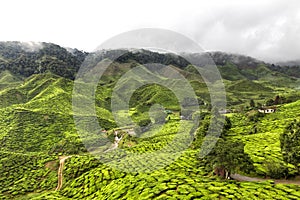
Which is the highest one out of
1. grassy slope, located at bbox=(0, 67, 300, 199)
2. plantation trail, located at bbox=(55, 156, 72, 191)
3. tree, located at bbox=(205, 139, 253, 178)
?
tree, located at bbox=(205, 139, 253, 178)

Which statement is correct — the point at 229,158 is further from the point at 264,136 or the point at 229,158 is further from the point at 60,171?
the point at 60,171

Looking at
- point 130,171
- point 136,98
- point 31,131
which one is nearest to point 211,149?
point 130,171

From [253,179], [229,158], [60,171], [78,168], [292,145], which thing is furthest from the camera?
[60,171]

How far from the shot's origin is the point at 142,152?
173 ft

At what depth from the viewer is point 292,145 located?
3700 cm

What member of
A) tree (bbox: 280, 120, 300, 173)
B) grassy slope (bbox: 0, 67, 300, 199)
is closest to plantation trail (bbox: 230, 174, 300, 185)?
grassy slope (bbox: 0, 67, 300, 199)

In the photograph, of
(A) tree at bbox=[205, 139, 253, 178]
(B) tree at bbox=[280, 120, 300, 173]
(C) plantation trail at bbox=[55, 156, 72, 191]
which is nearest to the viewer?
(A) tree at bbox=[205, 139, 253, 178]

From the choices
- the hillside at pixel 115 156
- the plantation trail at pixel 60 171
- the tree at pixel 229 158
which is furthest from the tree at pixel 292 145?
the plantation trail at pixel 60 171

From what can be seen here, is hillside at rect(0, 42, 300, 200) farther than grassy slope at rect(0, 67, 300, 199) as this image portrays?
Yes

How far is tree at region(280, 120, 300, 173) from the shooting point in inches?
1407

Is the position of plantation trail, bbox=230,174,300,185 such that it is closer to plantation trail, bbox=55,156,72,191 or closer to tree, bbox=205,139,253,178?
tree, bbox=205,139,253,178

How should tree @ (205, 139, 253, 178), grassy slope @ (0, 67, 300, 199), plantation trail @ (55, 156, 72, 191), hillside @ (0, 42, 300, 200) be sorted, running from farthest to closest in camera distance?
plantation trail @ (55, 156, 72, 191), tree @ (205, 139, 253, 178), hillside @ (0, 42, 300, 200), grassy slope @ (0, 67, 300, 199)

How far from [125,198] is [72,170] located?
2245 cm

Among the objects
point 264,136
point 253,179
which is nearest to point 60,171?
point 253,179
